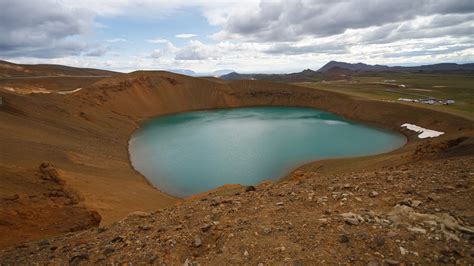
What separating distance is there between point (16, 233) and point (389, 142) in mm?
38042

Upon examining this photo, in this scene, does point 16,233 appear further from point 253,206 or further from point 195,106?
point 195,106

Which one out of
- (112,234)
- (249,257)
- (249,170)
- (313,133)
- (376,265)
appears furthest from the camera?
(313,133)

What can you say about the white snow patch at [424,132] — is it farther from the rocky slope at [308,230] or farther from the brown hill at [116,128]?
the rocky slope at [308,230]

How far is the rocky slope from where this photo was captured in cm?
546

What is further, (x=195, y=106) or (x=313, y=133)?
(x=195, y=106)

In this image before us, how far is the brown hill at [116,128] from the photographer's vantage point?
16234mm

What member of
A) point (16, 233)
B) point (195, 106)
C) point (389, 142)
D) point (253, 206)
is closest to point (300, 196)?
point (253, 206)

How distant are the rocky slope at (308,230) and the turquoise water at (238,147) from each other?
14538 millimetres

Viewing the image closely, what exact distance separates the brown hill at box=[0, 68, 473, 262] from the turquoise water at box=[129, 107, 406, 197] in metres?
2.30

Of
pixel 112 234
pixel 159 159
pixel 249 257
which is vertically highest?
pixel 249 257

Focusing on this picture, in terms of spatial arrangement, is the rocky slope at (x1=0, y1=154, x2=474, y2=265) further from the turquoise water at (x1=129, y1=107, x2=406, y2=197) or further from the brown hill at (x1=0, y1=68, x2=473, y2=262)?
the turquoise water at (x1=129, y1=107, x2=406, y2=197)

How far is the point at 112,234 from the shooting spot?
786cm

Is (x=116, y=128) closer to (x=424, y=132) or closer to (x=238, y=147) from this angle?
(x=238, y=147)

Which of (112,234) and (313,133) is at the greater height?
(112,234)
